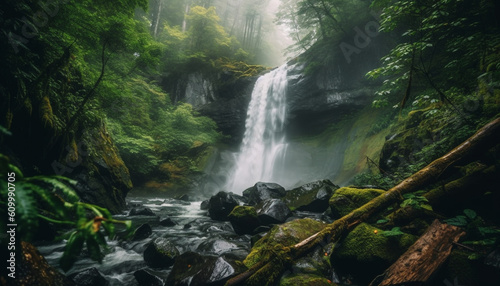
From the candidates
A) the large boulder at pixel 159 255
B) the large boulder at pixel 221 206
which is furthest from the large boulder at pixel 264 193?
the large boulder at pixel 159 255

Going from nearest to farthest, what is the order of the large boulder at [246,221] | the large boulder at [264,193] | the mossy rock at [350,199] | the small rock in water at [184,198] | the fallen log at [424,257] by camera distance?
the fallen log at [424,257], the mossy rock at [350,199], the large boulder at [246,221], the large boulder at [264,193], the small rock in water at [184,198]

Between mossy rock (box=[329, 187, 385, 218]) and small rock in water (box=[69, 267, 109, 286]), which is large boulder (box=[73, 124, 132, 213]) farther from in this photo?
mossy rock (box=[329, 187, 385, 218])

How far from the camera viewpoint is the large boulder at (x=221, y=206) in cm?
817

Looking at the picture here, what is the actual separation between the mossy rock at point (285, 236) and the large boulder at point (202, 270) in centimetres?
34

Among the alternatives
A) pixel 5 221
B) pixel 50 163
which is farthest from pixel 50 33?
pixel 5 221

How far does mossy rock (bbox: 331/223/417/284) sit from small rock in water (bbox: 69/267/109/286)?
3.84 meters

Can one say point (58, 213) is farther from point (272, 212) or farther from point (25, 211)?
point (272, 212)

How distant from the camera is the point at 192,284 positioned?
3.18 meters

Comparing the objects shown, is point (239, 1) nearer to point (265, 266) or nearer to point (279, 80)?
point (279, 80)

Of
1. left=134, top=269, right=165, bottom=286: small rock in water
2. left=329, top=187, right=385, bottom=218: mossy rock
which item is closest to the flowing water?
left=134, top=269, right=165, bottom=286: small rock in water

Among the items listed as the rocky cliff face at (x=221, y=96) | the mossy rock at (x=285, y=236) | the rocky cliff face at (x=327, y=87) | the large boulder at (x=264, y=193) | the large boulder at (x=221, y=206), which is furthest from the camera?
the rocky cliff face at (x=221, y=96)

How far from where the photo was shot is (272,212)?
646cm

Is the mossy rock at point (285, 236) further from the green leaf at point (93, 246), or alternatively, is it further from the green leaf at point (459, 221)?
the green leaf at point (93, 246)

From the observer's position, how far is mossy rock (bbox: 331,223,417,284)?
9.70ft
